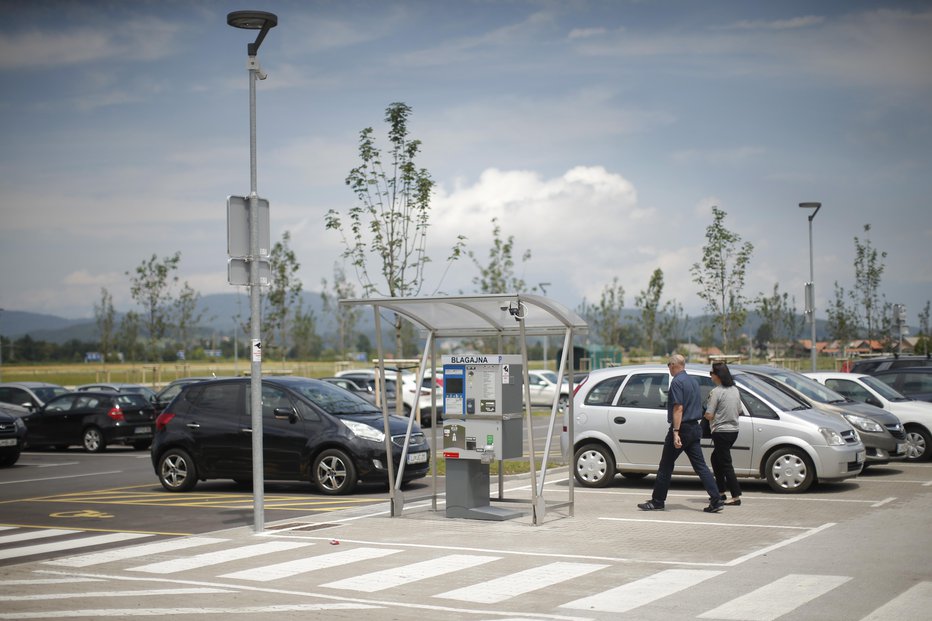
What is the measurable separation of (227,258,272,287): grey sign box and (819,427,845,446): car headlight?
26.0ft

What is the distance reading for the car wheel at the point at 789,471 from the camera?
1507cm

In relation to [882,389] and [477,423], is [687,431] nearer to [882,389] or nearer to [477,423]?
[477,423]

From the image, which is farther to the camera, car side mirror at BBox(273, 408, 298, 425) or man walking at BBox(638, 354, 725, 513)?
car side mirror at BBox(273, 408, 298, 425)

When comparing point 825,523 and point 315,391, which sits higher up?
point 315,391

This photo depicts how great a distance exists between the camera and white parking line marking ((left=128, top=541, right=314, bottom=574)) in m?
10.2

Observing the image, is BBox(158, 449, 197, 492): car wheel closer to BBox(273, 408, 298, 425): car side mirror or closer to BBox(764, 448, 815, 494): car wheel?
BBox(273, 408, 298, 425): car side mirror

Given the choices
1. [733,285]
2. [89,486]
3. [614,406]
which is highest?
[733,285]

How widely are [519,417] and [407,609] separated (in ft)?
17.4

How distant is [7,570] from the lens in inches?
406

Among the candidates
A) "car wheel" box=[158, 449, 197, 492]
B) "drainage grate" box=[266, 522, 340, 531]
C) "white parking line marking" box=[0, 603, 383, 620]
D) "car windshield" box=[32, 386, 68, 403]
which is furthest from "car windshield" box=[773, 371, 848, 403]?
"car windshield" box=[32, 386, 68, 403]

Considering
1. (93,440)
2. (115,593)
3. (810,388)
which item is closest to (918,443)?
(810,388)

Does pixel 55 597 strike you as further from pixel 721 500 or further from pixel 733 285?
pixel 733 285

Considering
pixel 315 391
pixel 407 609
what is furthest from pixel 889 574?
pixel 315 391

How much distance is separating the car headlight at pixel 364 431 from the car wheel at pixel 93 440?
13.3 metres
